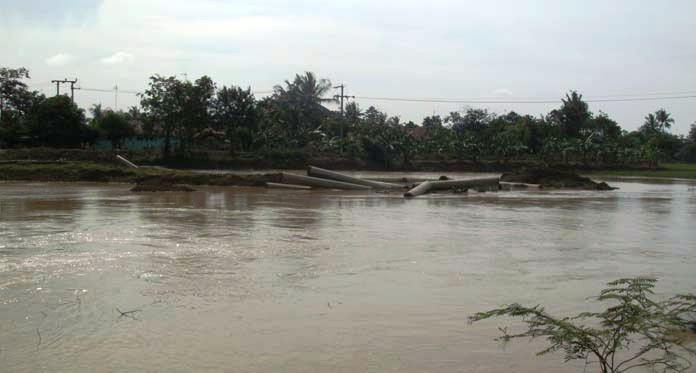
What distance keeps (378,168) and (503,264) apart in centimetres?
4650

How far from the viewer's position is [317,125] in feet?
213

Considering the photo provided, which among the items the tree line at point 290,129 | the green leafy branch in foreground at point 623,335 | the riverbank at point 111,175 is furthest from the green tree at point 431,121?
the green leafy branch in foreground at point 623,335

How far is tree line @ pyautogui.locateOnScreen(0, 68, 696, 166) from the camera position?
46.8 meters

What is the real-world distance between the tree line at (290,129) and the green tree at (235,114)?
0.08m

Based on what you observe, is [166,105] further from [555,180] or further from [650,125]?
[650,125]

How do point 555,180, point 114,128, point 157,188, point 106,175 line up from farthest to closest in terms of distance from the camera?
point 114,128, point 555,180, point 106,175, point 157,188

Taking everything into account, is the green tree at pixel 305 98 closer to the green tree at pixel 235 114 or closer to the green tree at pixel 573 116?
the green tree at pixel 235 114

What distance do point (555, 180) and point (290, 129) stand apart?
33.6 m

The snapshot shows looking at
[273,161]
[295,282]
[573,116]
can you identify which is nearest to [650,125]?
[573,116]

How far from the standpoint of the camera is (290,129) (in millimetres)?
60969

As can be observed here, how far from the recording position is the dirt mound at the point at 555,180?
101 feet

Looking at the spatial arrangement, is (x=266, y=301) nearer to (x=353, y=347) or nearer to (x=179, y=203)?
(x=353, y=347)

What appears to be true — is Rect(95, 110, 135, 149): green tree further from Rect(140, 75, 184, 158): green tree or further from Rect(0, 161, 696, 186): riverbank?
Rect(0, 161, 696, 186): riverbank

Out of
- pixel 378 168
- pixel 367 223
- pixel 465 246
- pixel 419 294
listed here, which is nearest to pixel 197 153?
pixel 378 168
